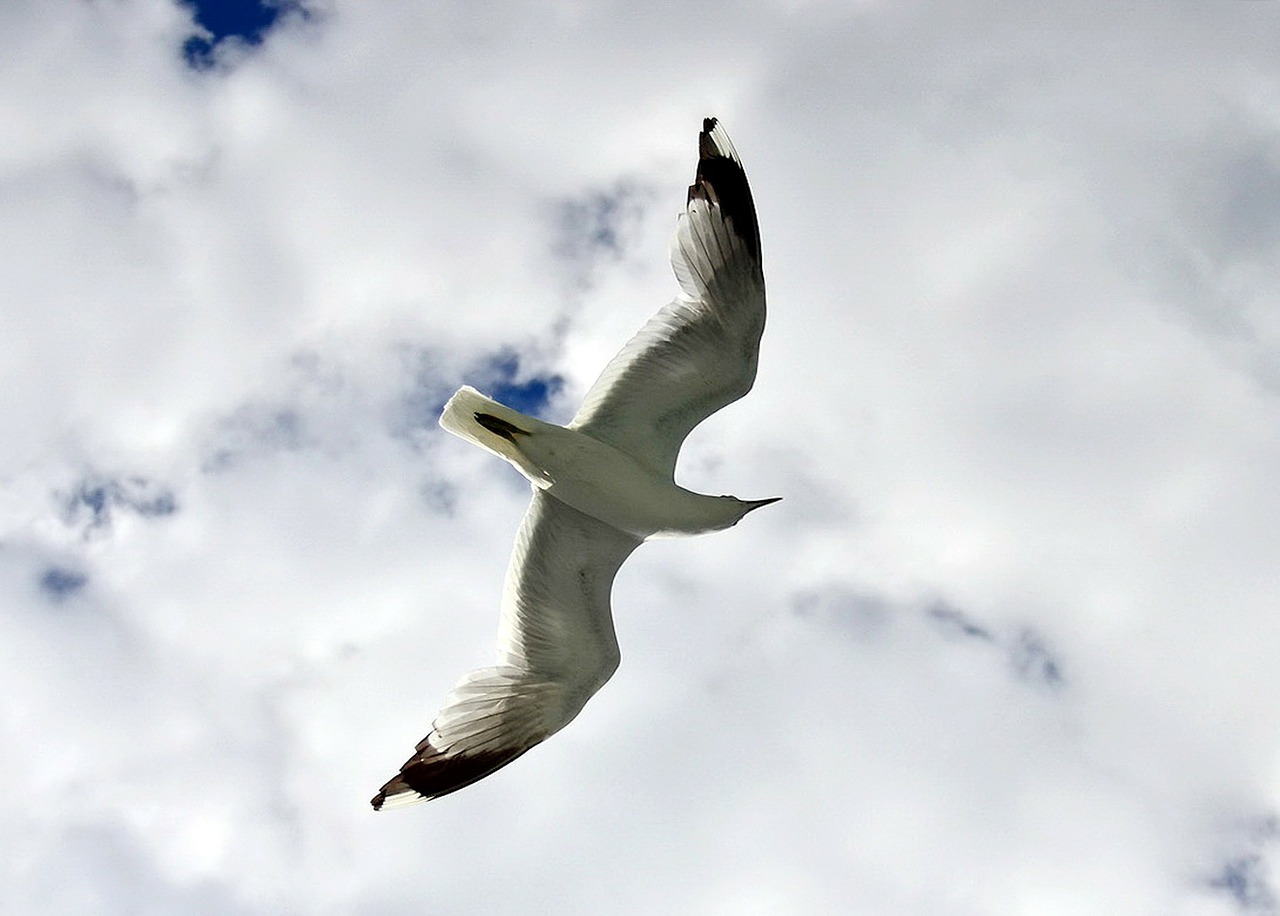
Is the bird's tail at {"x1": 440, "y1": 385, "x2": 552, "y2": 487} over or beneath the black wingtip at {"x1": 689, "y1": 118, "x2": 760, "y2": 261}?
beneath

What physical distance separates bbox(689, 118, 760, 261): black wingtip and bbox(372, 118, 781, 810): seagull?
1 cm

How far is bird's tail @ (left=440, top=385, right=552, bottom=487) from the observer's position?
8.41 m

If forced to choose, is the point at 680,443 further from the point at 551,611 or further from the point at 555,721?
the point at 555,721

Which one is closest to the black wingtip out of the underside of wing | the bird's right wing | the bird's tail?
the underside of wing

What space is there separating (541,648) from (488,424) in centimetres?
188

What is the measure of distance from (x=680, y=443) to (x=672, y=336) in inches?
37.3

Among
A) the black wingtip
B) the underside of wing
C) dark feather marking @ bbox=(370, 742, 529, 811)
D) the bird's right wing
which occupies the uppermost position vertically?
the black wingtip

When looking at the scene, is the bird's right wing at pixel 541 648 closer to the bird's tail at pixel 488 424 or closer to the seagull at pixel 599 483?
the seagull at pixel 599 483

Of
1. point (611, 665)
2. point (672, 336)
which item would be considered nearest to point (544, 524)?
point (611, 665)

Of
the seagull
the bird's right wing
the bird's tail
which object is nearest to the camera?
the bird's tail

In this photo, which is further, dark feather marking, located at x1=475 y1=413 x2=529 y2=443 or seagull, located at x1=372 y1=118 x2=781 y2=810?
seagull, located at x1=372 y1=118 x2=781 y2=810

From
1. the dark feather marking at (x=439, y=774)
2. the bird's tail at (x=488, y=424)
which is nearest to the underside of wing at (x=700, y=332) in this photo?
the bird's tail at (x=488, y=424)

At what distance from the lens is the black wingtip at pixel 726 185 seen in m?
8.69

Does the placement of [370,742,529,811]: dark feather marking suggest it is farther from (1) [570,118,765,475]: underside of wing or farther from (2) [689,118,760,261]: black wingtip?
(2) [689,118,760,261]: black wingtip
